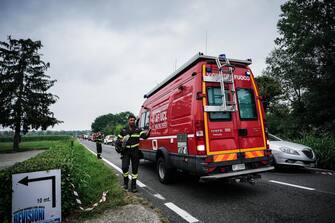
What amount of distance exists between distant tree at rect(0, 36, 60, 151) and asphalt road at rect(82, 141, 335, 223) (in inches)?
1037

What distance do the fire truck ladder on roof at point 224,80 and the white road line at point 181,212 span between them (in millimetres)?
2057

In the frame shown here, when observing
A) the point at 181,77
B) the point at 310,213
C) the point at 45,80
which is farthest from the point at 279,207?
the point at 45,80

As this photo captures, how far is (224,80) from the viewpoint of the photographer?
487 cm

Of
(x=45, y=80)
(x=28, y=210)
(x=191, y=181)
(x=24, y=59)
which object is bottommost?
(x=191, y=181)

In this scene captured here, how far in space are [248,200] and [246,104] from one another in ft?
7.10

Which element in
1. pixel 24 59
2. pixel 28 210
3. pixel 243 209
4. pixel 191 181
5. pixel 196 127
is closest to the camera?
pixel 28 210

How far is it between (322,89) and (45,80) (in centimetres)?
3089

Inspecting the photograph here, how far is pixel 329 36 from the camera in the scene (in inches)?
536

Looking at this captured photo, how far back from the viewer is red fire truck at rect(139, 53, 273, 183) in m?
4.40

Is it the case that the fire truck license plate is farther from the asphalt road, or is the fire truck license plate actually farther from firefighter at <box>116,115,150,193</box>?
firefighter at <box>116,115,150,193</box>

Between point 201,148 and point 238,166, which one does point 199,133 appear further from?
point 238,166

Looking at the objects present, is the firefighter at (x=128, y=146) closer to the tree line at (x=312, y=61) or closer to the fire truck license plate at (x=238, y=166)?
the fire truck license plate at (x=238, y=166)

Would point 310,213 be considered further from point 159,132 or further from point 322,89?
point 322,89

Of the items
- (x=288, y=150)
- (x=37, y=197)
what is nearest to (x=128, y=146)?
(x=37, y=197)
